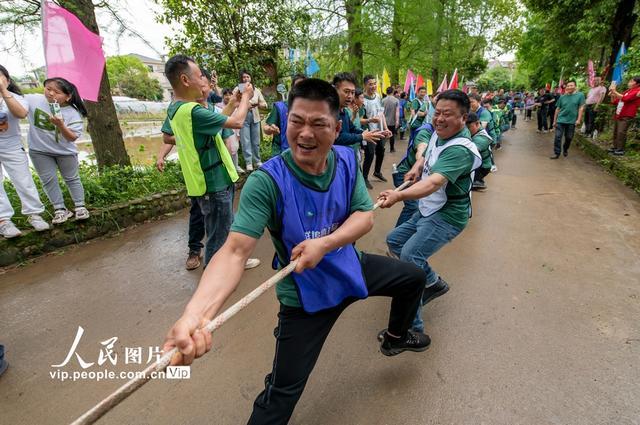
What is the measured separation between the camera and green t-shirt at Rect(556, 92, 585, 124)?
773 cm

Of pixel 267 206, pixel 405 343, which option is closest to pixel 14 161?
pixel 267 206

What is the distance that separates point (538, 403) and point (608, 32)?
603 inches

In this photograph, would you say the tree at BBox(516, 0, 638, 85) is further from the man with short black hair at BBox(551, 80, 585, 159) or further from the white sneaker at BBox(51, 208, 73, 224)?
the white sneaker at BBox(51, 208, 73, 224)

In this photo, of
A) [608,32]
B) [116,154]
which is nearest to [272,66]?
[116,154]

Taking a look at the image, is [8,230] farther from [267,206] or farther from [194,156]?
[267,206]

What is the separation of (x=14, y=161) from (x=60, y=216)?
0.73 m

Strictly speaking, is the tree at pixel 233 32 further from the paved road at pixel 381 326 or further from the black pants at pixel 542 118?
the black pants at pixel 542 118

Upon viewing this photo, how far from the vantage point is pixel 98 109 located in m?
4.98

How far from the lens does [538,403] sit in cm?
194

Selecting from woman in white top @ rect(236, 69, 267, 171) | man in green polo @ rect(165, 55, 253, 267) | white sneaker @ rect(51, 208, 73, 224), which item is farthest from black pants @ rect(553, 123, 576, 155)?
white sneaker @ rect(51, 208, 73, 224)

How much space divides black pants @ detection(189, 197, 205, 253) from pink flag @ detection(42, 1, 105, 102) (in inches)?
64.8

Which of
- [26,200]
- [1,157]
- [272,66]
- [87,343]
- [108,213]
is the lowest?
[87,343]

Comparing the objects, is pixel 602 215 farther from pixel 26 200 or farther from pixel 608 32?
pixel 608 32

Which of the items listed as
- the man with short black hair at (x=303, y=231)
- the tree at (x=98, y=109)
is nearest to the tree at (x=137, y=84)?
the tree at (x=98, y=109)
